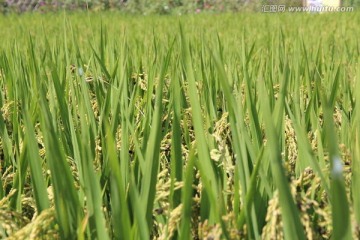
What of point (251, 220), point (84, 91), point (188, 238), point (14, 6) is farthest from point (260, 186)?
point (14, 6)

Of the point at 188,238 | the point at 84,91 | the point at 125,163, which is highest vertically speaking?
the point at 84,91

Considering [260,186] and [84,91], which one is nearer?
[260,186]

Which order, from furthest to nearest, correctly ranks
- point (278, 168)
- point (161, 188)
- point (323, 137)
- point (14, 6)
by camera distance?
point (14, 6)
point (323, 137)
point (161, 188)
point (278, 168)

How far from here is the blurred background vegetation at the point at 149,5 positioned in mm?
8750

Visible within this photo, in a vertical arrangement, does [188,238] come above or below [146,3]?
below

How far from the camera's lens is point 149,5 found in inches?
359

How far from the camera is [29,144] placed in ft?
1.96

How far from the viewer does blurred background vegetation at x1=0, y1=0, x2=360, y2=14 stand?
8.75m

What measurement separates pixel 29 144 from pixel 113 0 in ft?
29.2

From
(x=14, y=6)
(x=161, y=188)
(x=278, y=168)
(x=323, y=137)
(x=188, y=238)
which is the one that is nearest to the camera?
(x=278, y=168)

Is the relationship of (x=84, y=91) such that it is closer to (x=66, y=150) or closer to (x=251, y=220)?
(x=66, y=150)

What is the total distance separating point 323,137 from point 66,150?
0.42m

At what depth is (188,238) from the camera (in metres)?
0.51

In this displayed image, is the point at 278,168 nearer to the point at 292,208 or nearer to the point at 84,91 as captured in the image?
the point at 292,208
